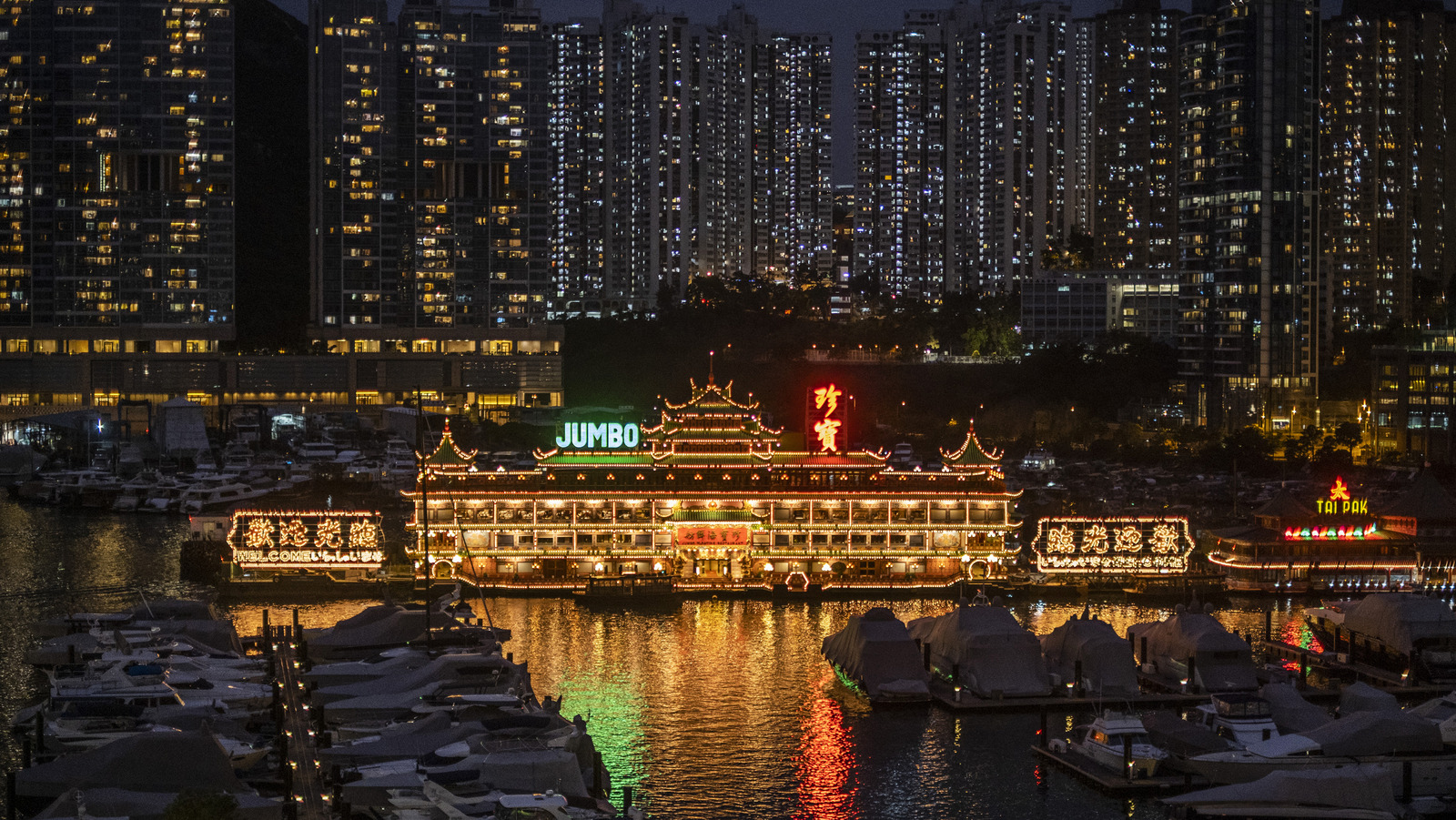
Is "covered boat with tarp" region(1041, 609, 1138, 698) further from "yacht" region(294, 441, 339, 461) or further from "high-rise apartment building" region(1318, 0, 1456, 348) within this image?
"high-rise apartment building" region(1318, 0, 1456, 348)

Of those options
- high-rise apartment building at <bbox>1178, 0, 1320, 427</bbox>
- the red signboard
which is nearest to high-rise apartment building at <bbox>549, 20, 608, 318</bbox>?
high-rise apartment building at <bbox>1178, 0, 1320, 427</bbox>

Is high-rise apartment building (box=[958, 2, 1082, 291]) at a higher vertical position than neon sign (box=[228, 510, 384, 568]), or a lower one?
higher

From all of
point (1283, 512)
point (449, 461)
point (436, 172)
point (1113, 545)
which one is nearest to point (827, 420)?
point (1113, 545)

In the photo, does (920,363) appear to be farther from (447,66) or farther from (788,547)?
(788,547)

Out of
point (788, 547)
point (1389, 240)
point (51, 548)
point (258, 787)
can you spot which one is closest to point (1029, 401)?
point (1389, 240)

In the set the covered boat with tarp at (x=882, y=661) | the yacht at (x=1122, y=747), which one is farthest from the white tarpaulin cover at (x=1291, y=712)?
the covered boat with tarp at (x=882, y=661)

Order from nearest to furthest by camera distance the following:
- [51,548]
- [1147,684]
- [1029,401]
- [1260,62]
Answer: [1147,684]
[51,548]
[1260,62]
[1029,401]
